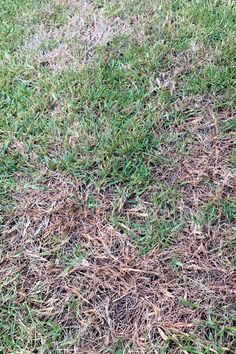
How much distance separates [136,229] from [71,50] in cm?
119

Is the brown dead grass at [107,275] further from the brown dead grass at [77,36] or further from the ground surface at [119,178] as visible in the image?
the brown dead grass at [77,36]

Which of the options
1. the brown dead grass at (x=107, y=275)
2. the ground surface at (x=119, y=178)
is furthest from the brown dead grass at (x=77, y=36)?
the brown dead grass at (x=107, y=275)

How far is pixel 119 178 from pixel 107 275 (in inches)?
17.1

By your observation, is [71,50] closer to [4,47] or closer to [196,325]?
[4,47]

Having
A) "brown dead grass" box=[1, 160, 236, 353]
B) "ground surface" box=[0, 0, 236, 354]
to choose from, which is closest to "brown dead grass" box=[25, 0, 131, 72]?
"ground surface" box=[0, 0, 236, 354]

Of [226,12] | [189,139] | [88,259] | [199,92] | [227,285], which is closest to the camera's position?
[227,285]

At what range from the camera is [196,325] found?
152 cm

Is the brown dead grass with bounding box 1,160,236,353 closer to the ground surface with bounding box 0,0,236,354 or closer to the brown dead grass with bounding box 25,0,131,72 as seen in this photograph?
the ground surface with bounding box 0,0,236,354

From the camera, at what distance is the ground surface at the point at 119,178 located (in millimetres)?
1577

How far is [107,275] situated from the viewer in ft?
5.50

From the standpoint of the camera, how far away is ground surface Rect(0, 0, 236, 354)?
1577 millimetres

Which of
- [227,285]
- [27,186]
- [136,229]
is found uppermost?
[27,186]

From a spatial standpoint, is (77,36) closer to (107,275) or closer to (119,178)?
(119,178)

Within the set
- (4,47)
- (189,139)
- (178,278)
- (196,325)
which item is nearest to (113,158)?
(189,139)
